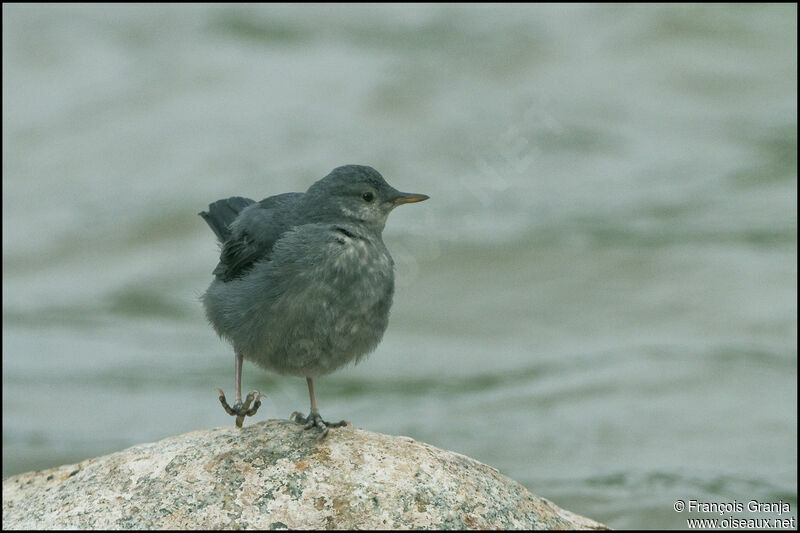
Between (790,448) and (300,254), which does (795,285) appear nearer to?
(790,448)

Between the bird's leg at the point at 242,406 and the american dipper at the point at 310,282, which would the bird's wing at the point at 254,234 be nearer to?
the american dipper at the point at 310,282

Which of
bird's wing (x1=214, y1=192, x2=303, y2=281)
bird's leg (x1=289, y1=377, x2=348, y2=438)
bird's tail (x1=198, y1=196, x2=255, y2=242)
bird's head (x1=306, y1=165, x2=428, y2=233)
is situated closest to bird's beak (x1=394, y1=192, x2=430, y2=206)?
bird's head (x1=306, y1=165, x2=428, y2=233)

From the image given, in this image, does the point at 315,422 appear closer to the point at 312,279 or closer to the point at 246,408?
the point at 246,408

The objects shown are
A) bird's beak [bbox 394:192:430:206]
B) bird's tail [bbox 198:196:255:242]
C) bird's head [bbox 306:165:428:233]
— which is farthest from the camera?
bird's tail [bbox 198:196:255:242]

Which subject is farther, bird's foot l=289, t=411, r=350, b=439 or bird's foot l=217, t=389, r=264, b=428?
bird's foot l=217, t=389, r=264, b=428

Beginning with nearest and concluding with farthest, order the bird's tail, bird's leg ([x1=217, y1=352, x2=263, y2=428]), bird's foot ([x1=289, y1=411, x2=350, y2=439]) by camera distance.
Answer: bird's foot ([x1=289, y1=411, x2=350, y2=439])
bird's leg ([x1=217, y1=352, x2=263, y2=428])
the bird's tail

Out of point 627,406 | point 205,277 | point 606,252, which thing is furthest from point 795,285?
point 205,277

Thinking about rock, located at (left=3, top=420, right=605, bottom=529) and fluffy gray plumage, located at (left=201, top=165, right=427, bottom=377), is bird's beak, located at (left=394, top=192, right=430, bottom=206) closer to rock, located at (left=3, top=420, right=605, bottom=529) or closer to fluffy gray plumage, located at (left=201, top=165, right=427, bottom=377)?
fluffy gray plumage, located at (left=201, top=165, right=427, bottom=377)
